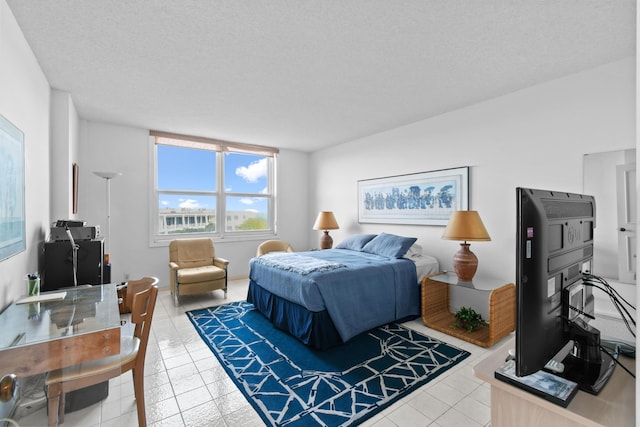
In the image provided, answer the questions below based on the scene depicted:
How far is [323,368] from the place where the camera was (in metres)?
2.45

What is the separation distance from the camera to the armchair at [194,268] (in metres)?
4.08

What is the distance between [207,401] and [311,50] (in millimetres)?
2720

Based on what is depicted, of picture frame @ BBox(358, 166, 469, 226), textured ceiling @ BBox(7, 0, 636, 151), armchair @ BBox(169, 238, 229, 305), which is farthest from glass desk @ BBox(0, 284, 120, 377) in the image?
picture frame @ BBox(358, 166, 469, 226)

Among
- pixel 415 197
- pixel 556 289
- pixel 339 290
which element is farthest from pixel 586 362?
pixel 415 197

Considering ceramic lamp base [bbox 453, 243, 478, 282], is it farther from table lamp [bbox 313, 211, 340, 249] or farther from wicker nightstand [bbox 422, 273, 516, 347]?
table lamp [bbox 313, 211, 340, 249]

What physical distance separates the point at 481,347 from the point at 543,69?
104 inches

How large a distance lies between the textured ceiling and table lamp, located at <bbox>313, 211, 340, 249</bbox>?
6.81ft

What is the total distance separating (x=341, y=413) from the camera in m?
1.91

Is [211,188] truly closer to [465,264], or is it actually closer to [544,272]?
[465,264]

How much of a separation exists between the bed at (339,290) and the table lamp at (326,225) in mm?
1322

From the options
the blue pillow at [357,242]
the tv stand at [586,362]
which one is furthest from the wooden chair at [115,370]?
the blue pillow at [357,242]

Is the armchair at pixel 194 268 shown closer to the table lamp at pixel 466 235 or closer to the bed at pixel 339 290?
the bed at pixel 339 290

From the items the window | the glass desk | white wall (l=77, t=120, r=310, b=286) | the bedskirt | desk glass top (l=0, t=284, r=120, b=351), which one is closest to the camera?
the glass desk

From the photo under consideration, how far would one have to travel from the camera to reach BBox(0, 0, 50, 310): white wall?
187 centimetres
